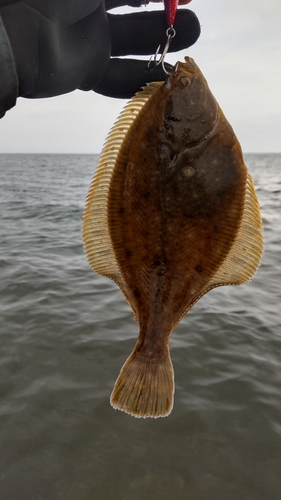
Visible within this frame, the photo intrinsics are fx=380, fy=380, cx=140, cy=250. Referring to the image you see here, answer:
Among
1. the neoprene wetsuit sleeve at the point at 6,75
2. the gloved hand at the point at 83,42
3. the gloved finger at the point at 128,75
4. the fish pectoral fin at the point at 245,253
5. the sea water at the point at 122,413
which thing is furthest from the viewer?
the sea water at the point at 122,413

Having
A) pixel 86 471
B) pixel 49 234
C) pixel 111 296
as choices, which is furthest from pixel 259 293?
pixel 49 234

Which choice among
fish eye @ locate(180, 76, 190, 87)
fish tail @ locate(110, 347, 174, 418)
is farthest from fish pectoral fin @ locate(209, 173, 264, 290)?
fish eye @ locate(180, 76, 190, 87)

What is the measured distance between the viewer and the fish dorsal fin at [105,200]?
1.91 meters

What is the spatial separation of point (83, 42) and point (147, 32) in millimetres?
367

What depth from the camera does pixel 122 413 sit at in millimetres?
4094

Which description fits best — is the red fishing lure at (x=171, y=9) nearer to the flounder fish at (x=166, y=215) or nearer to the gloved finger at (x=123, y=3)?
the flounder fish at (x=166, y=215)

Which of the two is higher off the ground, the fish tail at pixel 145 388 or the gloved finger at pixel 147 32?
the gloved finger at pixel 147 32

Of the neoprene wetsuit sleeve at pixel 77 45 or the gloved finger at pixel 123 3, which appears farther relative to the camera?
the gloved finger at pixel 123 3

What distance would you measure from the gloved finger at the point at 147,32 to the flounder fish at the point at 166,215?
0.38 m

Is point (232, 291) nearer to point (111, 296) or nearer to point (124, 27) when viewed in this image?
point (111, 296)

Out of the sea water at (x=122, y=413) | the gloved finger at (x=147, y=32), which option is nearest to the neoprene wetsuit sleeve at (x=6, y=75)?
the gloved finger at (x=147, y=32)

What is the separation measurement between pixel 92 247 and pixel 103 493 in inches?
94.4

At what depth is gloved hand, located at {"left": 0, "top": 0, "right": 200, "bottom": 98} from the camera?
1.87m

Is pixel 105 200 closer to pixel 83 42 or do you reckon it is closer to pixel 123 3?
pixel 83 42
